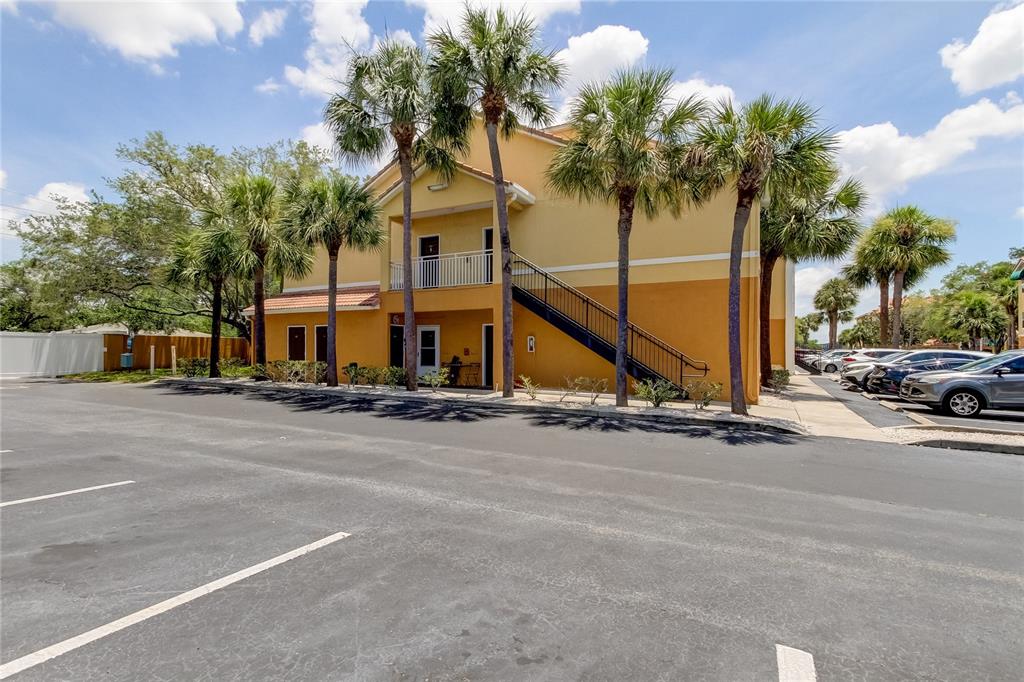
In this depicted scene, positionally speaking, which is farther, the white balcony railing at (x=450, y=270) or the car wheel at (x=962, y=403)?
the white balcony railing at (x=450, y=270)

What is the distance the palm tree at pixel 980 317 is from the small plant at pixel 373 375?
4582 centimetres

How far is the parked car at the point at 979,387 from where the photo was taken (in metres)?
11.9

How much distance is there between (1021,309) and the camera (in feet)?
113

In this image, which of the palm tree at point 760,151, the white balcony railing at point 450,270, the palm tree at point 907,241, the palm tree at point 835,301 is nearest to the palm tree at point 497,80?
the white balcony railing at point 450,270

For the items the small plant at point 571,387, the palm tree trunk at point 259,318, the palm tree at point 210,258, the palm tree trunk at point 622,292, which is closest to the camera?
the palm tree trunk at point 622,292

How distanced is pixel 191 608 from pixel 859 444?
427 inches

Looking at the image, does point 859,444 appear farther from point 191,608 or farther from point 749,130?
point 191,608

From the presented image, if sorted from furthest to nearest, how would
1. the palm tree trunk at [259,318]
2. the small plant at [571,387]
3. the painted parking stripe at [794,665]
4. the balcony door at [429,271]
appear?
the palm tree trunk at [259,318] → the balcony door at [429,271] → the small plant at [571,387] → the painted parking stripe at [794,665]

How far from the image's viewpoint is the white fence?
26625 millimetres

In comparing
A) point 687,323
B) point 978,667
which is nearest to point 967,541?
point 978,667

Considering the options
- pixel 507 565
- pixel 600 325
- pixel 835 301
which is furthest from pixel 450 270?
pixel 835 301

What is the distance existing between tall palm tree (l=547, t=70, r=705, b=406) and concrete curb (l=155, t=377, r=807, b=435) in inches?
43.4

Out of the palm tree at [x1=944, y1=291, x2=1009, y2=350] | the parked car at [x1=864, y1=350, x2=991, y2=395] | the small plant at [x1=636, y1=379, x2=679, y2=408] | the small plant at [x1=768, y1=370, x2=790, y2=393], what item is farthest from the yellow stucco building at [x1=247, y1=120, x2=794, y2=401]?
the palm tree at [x1=944, y1=291, x2=1009, y2=350]

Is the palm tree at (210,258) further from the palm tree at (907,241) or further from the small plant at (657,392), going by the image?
the palm tree at (907,241)
